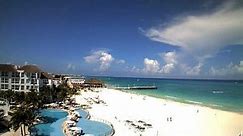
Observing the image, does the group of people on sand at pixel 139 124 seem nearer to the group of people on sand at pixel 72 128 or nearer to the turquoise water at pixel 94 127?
the turquoise water at pixel 94 127

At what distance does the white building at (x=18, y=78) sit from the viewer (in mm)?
14953

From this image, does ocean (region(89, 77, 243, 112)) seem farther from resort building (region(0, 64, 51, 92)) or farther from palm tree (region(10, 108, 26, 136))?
palm tree (region(10, 108, 26, 136))

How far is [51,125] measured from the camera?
9828mm

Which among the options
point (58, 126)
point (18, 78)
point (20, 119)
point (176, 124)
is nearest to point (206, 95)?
point (176, 124)

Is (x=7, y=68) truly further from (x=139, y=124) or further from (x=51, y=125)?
(x=139, y=124)

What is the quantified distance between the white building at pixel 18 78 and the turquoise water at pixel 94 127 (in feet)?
17.1

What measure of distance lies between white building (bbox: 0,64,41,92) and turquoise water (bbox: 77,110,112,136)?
5201mm

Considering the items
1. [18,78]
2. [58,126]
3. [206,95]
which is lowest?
[206,95]

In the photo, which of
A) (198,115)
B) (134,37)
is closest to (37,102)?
(134,37)

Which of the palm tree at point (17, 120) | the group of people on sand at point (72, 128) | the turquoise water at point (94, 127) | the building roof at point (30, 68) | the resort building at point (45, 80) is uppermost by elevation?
the building roof at point (30, 68)

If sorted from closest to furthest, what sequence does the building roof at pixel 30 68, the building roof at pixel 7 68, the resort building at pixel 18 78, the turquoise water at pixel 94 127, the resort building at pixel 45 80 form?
1. the turquoise water at pixel 94 127
2. the resort building at pixel 18 78
3. the building roof at pixel 7 68
4. the building roof at pixel 30 68
5. the resort building at pixel 45 80

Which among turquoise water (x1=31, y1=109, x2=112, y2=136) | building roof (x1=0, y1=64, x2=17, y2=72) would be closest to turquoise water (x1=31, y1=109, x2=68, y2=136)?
turquoise water (x1=31, y1=109, x2=112, y2=136)

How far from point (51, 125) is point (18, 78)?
6.17 meters

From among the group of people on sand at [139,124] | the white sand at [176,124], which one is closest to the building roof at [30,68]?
the white sand at [176,124]
